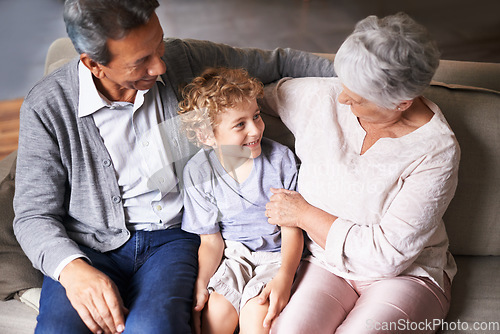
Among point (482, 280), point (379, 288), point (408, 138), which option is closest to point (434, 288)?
point (379, 288)

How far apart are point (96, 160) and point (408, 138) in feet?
2.91

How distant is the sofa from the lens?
152 cm

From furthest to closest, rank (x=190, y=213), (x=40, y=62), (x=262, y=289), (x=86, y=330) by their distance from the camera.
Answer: (x=40, y=62) < (x=190, y=213) < (x=262, y=289) < (x=86, y=330)

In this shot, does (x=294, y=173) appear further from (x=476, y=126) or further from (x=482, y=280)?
(x=482, y=280)

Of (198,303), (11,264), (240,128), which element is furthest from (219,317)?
(11,264)

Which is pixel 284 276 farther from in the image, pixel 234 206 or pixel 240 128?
pixel 240 128

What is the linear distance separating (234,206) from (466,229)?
0.79 m

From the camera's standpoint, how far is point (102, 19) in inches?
46.5

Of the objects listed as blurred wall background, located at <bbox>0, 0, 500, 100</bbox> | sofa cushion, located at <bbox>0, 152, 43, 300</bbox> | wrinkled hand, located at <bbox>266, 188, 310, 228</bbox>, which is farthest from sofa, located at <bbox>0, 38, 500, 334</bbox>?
blurred wall background, located at <bbox>0, 0, 500, 100</bbox>

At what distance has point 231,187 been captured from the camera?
1.54m

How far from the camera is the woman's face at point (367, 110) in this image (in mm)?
1308

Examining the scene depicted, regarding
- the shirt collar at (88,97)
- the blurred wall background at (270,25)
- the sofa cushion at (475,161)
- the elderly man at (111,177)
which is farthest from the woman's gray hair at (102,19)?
the blurred wall background at (270,25)

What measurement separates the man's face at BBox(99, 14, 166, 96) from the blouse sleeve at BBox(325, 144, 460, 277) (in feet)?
2.18

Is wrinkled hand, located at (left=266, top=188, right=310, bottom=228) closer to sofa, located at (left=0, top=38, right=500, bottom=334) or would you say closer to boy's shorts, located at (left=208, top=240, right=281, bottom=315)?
boy's shorts, located at (left=208, top=240, right=281, bottom=315)
